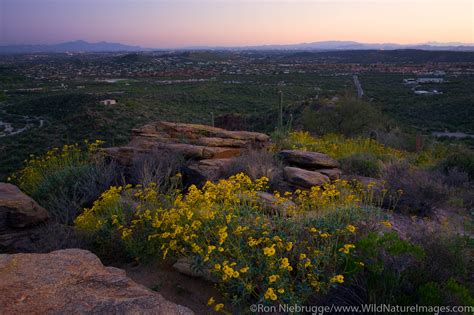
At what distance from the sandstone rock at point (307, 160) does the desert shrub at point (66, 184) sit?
3.34 m

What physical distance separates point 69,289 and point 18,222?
2486 mm

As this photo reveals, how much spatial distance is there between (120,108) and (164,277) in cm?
2780

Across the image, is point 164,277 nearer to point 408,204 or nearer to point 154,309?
point 154,309

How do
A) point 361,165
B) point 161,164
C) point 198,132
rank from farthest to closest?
point 198,132 → point 361,165 → point 161,164

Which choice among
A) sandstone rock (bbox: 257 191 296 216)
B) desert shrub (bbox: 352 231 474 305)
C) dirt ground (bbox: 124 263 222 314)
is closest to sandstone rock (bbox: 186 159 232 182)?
sandstone rock (bbox: 257 191 296 216)

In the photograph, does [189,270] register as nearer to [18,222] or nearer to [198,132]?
[18,222]

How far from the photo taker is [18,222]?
487cm

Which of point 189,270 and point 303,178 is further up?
point 303,178

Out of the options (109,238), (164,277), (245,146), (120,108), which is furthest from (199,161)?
(120,108)

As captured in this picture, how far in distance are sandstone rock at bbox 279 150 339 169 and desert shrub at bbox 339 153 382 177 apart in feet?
0.94

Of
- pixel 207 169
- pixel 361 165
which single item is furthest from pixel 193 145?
pixel 361 165

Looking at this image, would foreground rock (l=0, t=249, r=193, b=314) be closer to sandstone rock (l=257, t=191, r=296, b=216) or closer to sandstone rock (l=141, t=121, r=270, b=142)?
sandstone rock (l=257, t=191, r=296, b=216)

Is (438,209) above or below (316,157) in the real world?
below

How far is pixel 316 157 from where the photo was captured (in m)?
7.47
